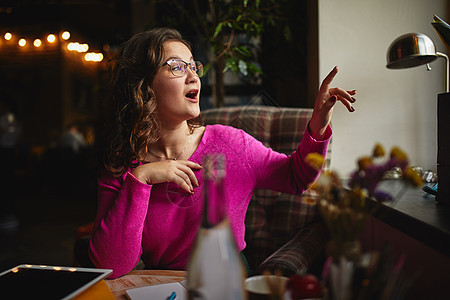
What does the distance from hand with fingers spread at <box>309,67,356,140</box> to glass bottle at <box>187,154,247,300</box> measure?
2.12ft

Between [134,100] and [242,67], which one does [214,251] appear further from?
[242,67]

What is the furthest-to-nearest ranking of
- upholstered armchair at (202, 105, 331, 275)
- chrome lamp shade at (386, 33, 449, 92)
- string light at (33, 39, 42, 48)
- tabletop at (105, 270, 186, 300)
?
string light at (33, 39, 42, 48), upholstered armchair at (202, 105, 331, 275), chrome lamp shade at (386, 33, 449, 92), tabletop at (105, 270, 186, 300)

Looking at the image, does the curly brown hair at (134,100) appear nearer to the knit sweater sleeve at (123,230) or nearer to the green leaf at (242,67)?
the knit sweater sleeve at (123,230)

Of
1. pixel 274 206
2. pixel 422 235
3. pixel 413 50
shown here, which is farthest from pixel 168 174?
pixel 413 50

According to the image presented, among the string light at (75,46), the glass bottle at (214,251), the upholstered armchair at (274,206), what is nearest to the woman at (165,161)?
the upholstered armchair at (274,206)

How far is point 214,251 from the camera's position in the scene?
1.47ft

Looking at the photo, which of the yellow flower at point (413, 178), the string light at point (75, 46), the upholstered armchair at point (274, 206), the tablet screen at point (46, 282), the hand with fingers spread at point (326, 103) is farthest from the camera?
the string light at point (75, 46)

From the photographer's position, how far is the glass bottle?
44 cm

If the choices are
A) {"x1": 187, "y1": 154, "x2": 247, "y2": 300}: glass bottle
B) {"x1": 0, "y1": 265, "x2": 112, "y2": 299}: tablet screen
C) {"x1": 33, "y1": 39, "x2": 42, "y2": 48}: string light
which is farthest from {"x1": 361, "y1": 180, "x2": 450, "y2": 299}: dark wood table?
{"x1": 33, "y1": 39, "x2": 42, "y2": 48}: string light

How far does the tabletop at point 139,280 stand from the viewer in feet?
2.69

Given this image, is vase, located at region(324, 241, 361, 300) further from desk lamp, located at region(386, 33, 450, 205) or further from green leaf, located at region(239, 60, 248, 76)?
green leaf, located at region(239, 60, 248, 76)

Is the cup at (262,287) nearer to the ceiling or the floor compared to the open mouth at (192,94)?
nearer to the floor

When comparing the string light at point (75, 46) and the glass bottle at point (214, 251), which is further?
the string light at point (75, 46)

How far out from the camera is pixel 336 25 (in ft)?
5.42
